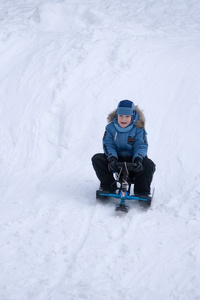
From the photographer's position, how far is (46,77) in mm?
8758

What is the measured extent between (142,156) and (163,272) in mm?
1784

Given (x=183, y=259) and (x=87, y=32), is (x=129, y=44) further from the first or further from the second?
(x=183, y=259)

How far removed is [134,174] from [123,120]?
2.68ft

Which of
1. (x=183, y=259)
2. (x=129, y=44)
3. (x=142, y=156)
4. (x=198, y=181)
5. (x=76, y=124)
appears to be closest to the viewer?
(x=183, y=259)

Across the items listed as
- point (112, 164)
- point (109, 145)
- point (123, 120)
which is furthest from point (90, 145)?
point (112, 164)

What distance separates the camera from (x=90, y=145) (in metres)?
7.32

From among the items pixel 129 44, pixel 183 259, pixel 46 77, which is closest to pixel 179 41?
pixel 129 44

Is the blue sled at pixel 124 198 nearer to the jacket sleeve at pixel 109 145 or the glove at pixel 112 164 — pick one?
the glove at pixel 112 164

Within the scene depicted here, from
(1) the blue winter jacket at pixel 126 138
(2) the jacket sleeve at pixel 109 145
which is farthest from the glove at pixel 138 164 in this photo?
(2) the jacket sleeve at pixel 109 145

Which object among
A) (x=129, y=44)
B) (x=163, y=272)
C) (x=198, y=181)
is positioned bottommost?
(x=163, y=272)

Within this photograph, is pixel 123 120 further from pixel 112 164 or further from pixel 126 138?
pixel 112 164

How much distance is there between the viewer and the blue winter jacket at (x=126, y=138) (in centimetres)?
533

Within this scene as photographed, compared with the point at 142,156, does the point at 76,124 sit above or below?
above

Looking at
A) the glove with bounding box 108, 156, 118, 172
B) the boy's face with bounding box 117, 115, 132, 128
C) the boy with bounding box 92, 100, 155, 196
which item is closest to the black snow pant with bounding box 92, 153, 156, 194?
the boy with bounding box 92, 100, 155, 196
